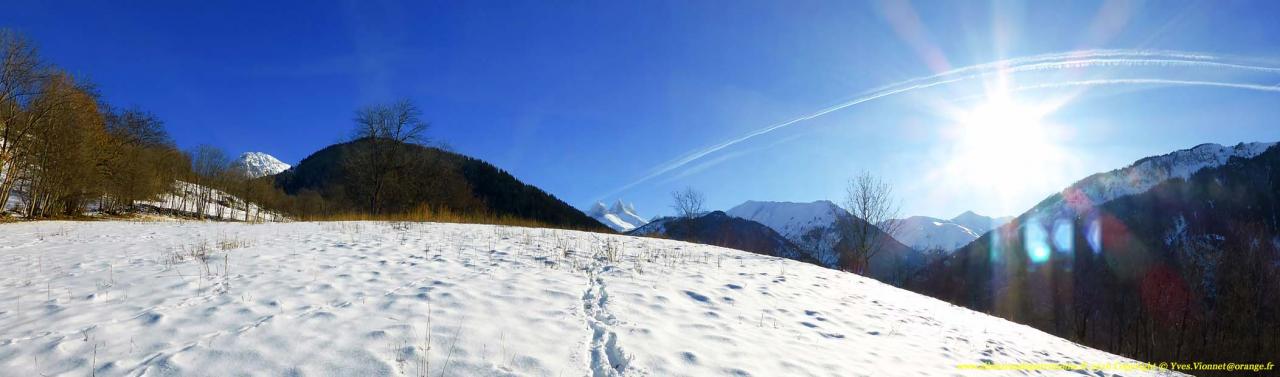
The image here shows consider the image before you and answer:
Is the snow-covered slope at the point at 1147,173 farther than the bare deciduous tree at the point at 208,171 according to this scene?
Yes

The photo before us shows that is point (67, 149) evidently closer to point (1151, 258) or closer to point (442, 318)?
point (442, 318)

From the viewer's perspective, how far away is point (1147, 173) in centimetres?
17200

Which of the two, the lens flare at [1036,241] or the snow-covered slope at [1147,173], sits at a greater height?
→ the snow-covered slope at [1147,173]

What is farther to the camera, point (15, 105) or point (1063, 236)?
point (1063, 236)

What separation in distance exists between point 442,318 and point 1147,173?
826ft

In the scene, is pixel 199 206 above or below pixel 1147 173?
below

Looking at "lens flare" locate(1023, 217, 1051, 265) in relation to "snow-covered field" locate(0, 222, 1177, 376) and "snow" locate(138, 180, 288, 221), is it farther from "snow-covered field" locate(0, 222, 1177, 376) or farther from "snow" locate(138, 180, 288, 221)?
"snow" locate(138, 180, 288, 221)

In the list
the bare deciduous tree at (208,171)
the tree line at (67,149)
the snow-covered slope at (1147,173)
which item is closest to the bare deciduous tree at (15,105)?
the tree line at (67,149)

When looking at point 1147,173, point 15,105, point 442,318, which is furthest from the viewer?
point 1147,173

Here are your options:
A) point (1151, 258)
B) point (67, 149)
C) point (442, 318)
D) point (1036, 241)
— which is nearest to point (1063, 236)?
point (1036, 241)

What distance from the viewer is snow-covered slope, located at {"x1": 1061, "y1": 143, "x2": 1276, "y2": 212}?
155 metres

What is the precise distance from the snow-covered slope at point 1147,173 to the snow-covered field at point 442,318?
202401mm

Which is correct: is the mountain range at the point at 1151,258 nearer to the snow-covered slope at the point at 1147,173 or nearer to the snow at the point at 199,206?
the snow-covered slope at the point at 1147,173

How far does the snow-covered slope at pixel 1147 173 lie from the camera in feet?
508
